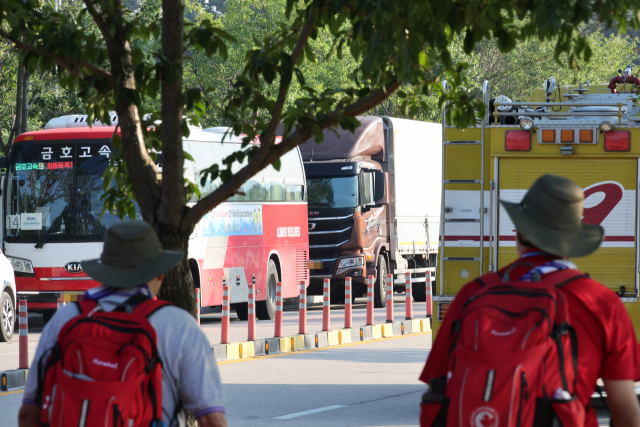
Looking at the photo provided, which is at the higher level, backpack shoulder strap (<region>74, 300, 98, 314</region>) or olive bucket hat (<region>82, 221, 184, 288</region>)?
olive bucket hat (<region>82, 221, 184, 288</region>)

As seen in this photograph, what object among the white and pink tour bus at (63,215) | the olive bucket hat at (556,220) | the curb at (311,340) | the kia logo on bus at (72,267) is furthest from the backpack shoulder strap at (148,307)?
the kia logo on bus at (72,267)

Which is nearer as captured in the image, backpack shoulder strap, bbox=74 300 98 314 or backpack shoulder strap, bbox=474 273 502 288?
backpack shoulder strap, bbox=474 273 502 288

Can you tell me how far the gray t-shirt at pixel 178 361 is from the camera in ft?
11.3

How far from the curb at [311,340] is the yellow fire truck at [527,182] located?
5.11 m

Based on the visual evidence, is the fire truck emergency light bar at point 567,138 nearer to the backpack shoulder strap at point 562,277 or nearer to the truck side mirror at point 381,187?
the backpack shoulder strap at point 562,277

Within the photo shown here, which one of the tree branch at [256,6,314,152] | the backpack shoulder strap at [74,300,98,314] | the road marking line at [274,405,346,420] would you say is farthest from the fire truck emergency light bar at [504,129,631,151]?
the backpack shoulder strap at [74,300,98,314]

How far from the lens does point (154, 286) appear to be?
12.0ft

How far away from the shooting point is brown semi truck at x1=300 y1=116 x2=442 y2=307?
24750mm

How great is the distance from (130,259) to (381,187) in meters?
21.8

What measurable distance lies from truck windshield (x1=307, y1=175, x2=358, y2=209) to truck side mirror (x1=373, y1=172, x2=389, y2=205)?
0.74 metres

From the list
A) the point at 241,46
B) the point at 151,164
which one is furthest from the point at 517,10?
the point at 241,46

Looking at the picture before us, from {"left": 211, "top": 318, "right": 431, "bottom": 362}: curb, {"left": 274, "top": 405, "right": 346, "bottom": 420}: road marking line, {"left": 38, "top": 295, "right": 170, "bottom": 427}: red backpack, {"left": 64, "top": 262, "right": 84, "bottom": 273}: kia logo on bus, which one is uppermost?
{"left": 38, "top": 295, "right": 170, "bottom": 427}: red backpack

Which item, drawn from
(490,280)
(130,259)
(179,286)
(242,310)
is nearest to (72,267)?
(242,310)

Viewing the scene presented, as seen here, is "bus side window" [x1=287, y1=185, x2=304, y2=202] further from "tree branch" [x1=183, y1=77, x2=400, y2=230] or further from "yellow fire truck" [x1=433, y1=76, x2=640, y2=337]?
"tree branch" [x1=183, y1=77, x2=400, y2=230]
